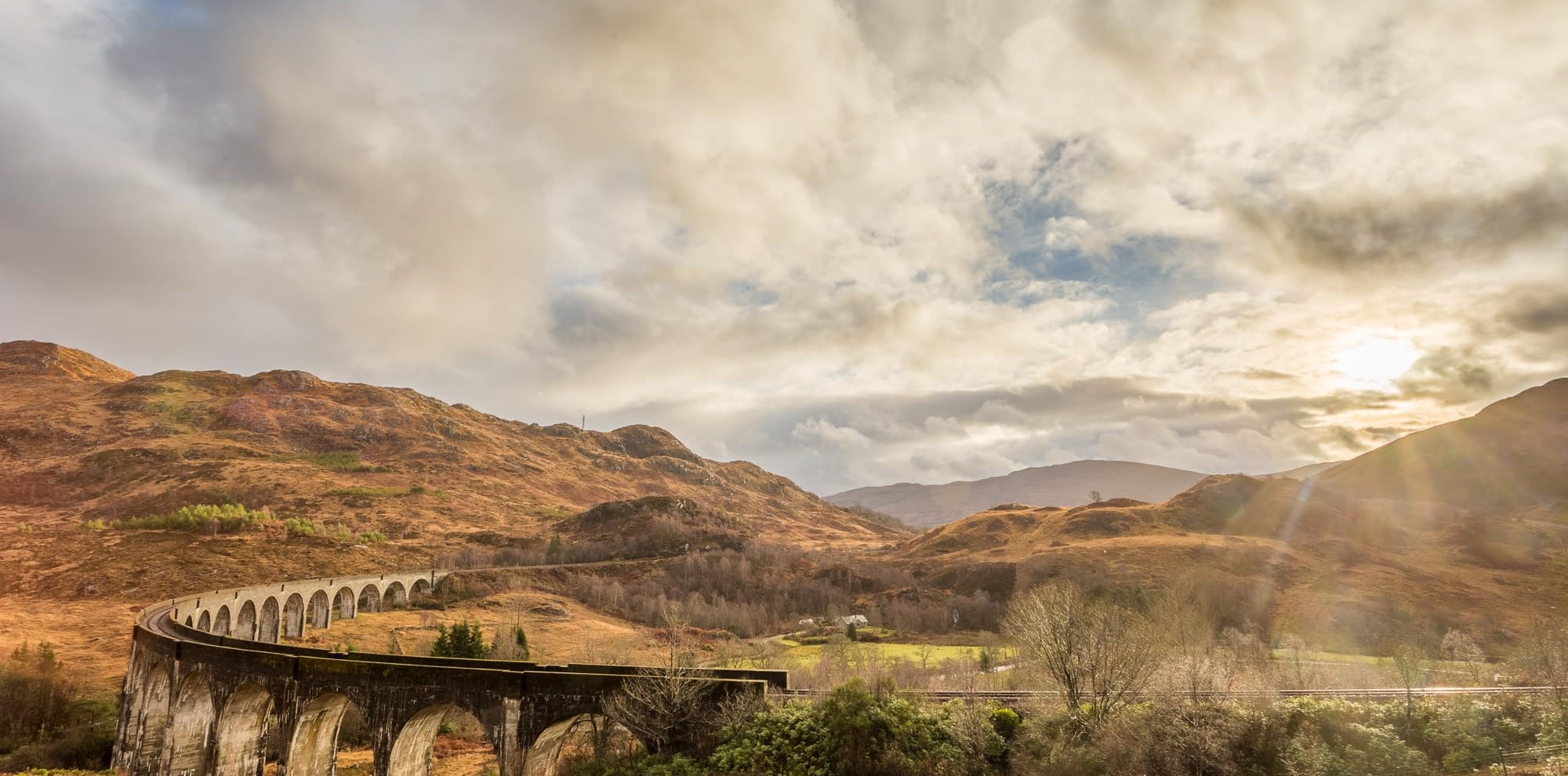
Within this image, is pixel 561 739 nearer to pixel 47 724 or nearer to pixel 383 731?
pixel 383 731

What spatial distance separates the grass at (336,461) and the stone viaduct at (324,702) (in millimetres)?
162299

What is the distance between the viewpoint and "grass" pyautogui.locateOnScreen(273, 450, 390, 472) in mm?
180000

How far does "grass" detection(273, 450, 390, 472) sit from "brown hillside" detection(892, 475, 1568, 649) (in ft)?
488

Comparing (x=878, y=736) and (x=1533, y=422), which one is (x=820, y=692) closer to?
(x=878, y=736)

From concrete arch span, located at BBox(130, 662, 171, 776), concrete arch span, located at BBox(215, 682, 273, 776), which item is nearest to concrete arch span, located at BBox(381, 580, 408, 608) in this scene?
concrete arch span, located at BBox(130, 662, 171, 776)

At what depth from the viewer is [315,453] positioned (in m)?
194

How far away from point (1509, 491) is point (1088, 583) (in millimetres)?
129667

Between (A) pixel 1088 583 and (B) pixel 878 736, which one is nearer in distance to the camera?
(B) pixel 878 736

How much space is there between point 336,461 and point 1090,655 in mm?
208682

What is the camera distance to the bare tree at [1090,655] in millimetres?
30609

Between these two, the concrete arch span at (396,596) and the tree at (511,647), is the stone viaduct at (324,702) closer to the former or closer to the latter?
the tree at (511,647)

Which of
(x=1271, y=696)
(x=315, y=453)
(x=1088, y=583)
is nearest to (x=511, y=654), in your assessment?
(x=1271, y=696)

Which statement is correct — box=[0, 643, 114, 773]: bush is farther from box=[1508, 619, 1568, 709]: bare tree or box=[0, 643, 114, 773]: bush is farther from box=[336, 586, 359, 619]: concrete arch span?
box=[1508, 619, 1568, 709]: bare tree

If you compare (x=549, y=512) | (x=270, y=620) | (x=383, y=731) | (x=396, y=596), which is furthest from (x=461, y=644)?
(x=549, y=512)
